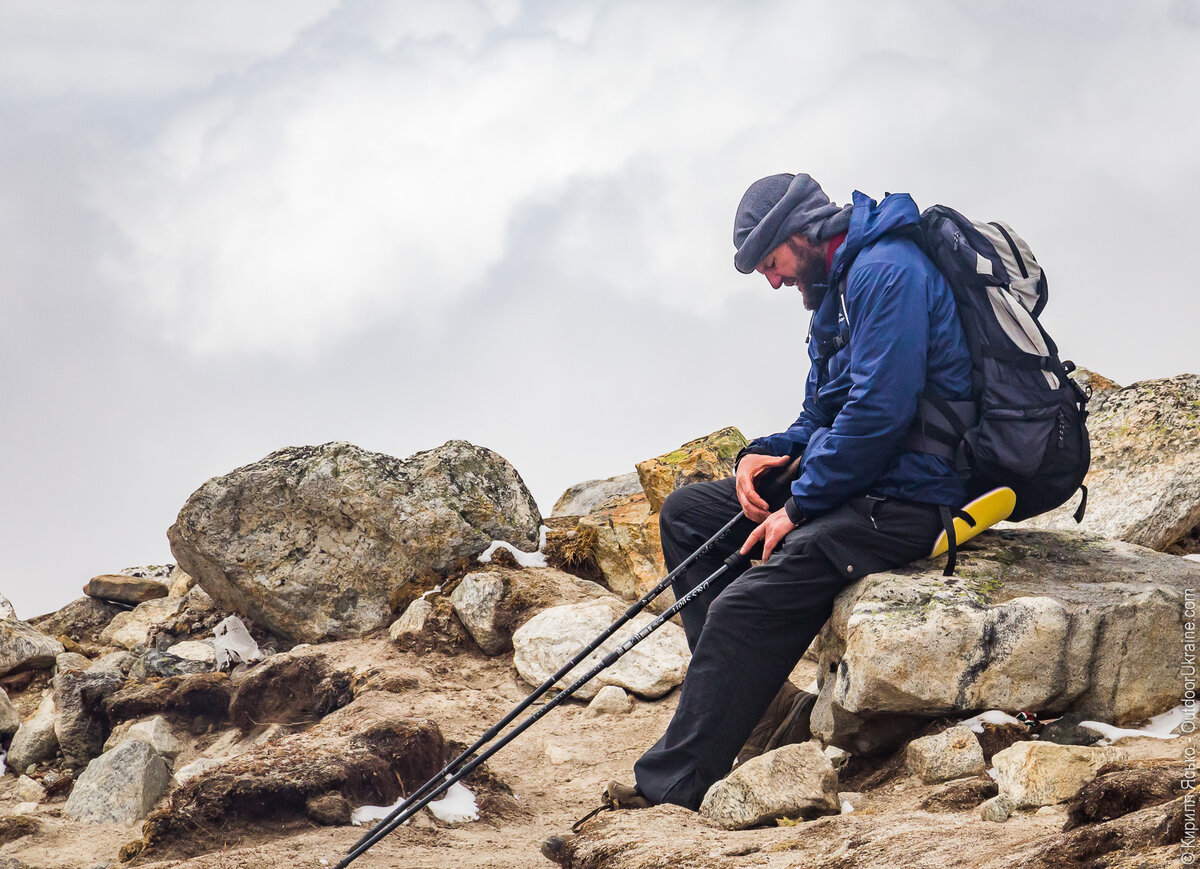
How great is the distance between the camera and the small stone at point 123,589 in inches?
552

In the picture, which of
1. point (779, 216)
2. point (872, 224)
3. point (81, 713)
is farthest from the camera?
point (81, 713)

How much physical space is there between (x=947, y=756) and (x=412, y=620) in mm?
6303

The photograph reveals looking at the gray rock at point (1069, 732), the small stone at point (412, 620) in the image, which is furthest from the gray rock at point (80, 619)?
the gray rock at point (1069, 732)

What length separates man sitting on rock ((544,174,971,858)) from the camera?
16.3 feet

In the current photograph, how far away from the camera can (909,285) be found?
16.4ft

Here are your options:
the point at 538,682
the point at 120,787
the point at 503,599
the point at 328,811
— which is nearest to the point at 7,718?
the point at 120,787

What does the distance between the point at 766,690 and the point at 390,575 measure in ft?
20.3

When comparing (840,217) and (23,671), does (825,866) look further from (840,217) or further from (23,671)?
(23,671)

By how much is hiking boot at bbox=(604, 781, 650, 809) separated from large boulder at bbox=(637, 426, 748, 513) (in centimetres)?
509

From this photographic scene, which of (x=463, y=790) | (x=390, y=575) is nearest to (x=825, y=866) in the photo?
(x=463, y=790)

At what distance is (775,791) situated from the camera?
14.2 feet

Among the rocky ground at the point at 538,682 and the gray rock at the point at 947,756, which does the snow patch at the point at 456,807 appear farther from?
the gray rock at the point at 947,756

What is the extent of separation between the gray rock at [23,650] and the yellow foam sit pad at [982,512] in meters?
11.1

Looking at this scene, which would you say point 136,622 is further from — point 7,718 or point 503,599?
point 503,599
